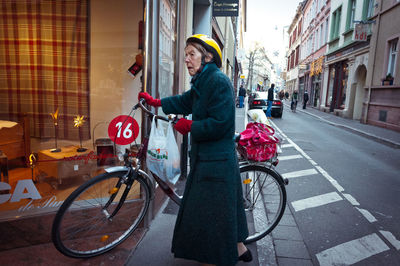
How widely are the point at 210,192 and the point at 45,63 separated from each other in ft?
10.1

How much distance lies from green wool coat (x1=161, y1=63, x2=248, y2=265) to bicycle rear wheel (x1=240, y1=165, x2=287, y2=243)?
755 mm

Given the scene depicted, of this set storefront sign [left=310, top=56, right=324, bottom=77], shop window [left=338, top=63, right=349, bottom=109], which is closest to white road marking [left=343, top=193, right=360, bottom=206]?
shop window [left=338, top=63, right=349, bottom=109]

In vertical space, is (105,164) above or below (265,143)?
below

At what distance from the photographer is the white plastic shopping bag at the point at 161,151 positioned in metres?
2.39

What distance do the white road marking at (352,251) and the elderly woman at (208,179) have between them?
1.21m

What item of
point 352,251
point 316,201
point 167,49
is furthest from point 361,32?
point 352,251

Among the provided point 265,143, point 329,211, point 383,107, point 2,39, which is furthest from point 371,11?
point 2,39

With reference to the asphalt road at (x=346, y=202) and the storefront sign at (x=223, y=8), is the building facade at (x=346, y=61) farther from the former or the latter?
the storefront sign at (x=223, y=8)

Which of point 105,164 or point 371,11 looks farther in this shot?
point 371,11

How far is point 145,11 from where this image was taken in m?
2.92

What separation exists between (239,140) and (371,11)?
56.2 ft

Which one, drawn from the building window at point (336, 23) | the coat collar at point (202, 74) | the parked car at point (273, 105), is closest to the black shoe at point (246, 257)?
the coat collar at point (202, 74)

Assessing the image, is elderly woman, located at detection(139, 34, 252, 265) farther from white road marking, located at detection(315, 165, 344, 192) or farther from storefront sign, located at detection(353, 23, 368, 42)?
storefront sign, located at detection(353, 23, 368, 42)

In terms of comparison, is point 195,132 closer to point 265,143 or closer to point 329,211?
point 265,143
